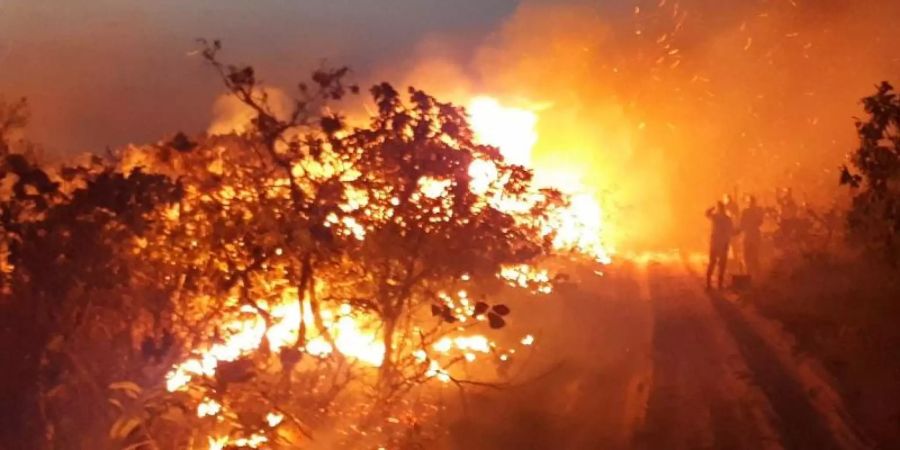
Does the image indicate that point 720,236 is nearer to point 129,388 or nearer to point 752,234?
point 752,234

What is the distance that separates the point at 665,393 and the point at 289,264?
452cm

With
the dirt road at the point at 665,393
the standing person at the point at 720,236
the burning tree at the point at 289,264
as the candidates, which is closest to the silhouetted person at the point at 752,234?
the standing person at the point at 720,236

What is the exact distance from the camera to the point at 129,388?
8.62 m

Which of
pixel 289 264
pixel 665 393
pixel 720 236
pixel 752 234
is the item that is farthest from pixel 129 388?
pixel 752 234

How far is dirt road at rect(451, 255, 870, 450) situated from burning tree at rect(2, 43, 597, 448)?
109 cm

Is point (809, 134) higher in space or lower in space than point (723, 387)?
higher

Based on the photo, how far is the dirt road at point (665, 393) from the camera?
937 centimetres

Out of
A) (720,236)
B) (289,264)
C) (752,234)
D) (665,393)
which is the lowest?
(665,393)

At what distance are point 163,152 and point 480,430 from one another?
431 centimetres

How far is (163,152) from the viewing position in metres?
9.52

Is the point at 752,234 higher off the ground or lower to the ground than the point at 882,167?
higher

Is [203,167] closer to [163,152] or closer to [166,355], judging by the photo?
[163,152]

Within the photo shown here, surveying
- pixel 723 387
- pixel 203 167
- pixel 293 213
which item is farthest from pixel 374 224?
pixel 723 387

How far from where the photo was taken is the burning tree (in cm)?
884
